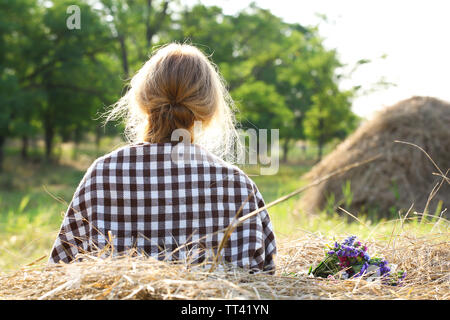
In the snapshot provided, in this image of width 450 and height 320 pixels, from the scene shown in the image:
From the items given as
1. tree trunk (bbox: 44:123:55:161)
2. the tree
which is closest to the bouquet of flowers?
the tree

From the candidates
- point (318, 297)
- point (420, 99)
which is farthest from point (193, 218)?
point (420, 99)

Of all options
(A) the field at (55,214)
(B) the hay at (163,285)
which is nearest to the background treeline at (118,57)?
(A) the field at (55,214)

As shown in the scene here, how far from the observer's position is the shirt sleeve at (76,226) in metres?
1.85

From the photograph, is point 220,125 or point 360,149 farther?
point 360,149

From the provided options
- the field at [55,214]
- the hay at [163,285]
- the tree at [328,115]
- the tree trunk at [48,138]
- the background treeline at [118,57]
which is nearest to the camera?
the hay at [163,285]

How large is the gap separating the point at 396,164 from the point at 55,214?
5247 millimetres

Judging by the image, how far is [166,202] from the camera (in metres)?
1.82

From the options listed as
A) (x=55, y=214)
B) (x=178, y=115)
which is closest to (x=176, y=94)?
(x=178, y=115)

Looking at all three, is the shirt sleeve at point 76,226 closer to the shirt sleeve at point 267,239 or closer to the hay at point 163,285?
the hay at point 163,285

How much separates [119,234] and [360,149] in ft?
16.8

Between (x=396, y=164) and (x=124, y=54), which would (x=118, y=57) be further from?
(x=396, y=164)

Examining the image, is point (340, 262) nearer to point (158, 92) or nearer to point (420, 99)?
point (158, 92)
